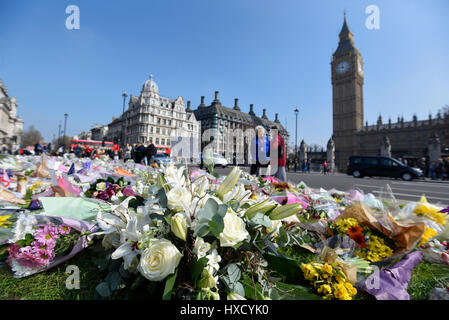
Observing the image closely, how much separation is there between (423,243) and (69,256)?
2.35 metres

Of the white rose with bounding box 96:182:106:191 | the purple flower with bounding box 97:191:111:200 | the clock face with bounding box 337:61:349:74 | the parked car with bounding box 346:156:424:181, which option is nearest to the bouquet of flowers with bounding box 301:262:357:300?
the purple flower with bounding box 97:191:111:200

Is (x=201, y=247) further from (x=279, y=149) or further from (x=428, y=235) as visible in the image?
(x=279, y=149)

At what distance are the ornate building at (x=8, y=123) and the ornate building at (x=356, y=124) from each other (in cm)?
8670

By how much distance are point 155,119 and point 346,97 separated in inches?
2566

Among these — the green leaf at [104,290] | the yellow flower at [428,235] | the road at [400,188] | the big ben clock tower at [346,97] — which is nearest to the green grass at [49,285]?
the green leaf at [104,290]

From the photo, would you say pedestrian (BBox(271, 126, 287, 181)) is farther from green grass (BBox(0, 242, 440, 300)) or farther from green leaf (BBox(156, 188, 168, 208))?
green leaf (BBox(156, 188, 168, 208))

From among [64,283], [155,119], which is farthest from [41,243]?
[155,119]

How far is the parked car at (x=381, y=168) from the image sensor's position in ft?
51.3

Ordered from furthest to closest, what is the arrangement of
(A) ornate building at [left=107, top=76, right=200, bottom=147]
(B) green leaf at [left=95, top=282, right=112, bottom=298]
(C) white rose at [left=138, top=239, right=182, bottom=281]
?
(A) ornate building at [left=107, top=76, right=200, bottom=147], (B) green leaf at [left=95, top=282, right=112, bottom=298], (C) white rose at [left=138, top=239, right=182, bottom=281]

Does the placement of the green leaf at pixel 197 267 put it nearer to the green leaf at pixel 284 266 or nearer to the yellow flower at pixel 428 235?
the green leaf at pixel 284 266

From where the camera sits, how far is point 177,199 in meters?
0.93

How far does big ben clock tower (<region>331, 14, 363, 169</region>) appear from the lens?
70.9m

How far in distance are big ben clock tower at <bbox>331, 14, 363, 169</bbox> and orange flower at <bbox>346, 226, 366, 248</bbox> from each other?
75.9 m
